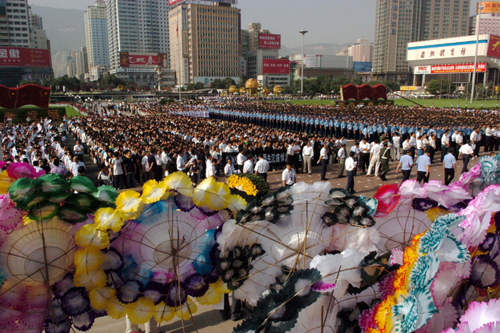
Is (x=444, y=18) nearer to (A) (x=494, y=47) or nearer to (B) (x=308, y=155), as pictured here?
(A) (x=494, y=47)

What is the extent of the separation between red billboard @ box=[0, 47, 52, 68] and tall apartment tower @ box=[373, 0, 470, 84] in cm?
10553

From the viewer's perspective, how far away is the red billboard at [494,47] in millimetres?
78438

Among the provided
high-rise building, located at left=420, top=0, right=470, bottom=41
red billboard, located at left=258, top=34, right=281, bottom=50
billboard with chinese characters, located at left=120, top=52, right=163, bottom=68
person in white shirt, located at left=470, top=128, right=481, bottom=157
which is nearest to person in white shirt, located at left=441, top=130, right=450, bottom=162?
person in white shirt, located at left=470, top=128, right=481, bottom=157

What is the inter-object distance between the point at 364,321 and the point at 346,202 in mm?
898

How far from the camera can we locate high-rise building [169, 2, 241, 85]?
11469cm

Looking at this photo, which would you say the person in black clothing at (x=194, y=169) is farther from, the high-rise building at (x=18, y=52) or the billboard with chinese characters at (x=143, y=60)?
the billboard with chinese characters at (x=143, y=60)

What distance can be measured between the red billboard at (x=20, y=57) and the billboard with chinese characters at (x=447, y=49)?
325ft

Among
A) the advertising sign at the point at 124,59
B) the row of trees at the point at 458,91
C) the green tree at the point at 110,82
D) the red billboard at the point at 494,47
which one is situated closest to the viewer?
the row of trees at the point at 458,91

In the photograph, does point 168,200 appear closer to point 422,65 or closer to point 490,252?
point 490,252

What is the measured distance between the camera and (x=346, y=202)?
285 centimetres

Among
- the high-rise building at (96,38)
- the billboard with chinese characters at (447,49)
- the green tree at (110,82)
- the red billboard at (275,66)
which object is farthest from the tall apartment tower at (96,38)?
the billboard with chinese characters at (447,49)

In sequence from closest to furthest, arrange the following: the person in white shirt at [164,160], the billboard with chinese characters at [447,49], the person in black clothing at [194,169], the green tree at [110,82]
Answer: the person in black clothing at [194,169]
the person in white shirt at [164,160]
the billboard with chinese characters at [447,49]
the green tree at [110,82]

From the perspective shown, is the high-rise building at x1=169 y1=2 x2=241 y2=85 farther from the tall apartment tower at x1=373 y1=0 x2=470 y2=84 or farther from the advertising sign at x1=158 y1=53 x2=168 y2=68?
the tall apartment tower at x1=373 y1=0 x2=470 y2=84


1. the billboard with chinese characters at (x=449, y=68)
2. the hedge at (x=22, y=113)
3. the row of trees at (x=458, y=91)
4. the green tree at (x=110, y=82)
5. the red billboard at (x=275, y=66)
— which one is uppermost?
the red billboard at (x=275, y=66)
